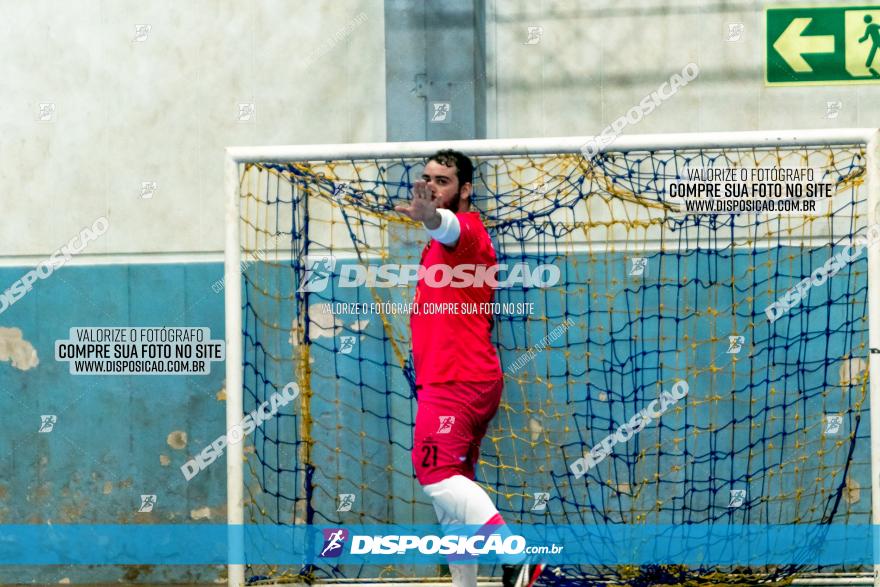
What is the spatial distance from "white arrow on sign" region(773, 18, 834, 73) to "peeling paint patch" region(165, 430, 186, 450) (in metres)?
3.52

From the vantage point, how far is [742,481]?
16.0 feet

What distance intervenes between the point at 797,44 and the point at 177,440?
3653 mm

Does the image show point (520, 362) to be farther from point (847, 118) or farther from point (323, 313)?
point (847, 118)

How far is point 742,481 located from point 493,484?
118 centimetres

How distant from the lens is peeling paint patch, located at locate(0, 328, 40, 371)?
5.31m

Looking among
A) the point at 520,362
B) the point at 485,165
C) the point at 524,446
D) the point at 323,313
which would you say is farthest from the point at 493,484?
the point at 485,165

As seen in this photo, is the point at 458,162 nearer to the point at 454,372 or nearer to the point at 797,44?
the point at 454,372

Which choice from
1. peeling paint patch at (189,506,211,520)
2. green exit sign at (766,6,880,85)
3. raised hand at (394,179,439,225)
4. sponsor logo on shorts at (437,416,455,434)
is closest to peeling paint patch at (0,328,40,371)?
peeling paint patch at (189,506,211,520)

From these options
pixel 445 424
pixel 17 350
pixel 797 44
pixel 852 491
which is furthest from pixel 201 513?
pixel 797 44

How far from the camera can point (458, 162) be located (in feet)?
13.2

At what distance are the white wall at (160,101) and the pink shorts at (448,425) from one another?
1716 millimetres

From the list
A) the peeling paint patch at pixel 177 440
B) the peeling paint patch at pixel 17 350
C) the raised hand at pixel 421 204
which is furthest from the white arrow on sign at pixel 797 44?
the peeling paint patch at pixel 17 350

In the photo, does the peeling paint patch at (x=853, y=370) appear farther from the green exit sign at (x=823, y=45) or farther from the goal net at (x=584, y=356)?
the green exit sign at (x=823, y=45)

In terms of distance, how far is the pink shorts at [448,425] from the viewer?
151 inches
